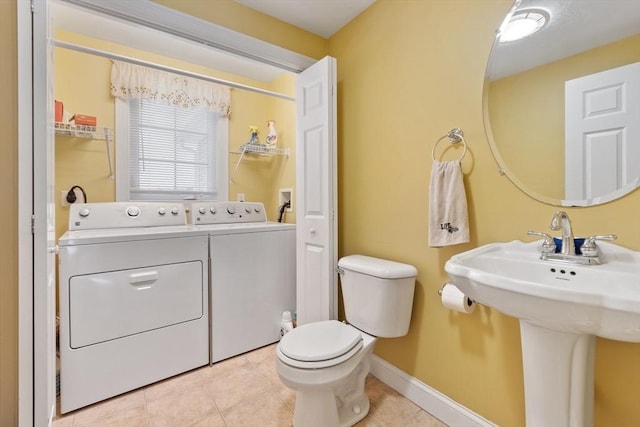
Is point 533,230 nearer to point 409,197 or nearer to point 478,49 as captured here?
point 409,197

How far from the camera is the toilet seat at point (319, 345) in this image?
1239mm

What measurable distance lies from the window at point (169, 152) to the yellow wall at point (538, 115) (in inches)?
90.4

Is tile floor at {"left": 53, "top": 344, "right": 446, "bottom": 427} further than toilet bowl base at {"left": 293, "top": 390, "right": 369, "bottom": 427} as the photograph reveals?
Yes

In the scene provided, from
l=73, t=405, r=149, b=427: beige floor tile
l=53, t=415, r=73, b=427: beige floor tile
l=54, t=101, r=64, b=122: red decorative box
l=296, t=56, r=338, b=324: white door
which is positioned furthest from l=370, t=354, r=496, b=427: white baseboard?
l=54, t=101, r=64, b=122: red decorative box

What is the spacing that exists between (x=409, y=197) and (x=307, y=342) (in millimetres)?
928

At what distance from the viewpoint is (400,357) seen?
1.68 metres

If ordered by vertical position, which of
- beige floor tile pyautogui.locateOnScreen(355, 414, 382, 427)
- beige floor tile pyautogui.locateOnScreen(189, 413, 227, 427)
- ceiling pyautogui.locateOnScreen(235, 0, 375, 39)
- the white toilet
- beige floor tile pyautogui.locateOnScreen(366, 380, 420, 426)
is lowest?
beige floor tile pyautogui.locateOnScreen(189, 413, 227, 427)

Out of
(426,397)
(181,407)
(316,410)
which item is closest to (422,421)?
(426,397)

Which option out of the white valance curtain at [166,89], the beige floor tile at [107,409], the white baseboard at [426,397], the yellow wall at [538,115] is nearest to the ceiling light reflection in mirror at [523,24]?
the yellow wall at [538,115]

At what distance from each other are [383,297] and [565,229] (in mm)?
811

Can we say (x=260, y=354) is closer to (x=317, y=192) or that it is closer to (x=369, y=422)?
(x=369, y=422)

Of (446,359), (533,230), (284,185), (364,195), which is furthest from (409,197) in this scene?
(284,185)

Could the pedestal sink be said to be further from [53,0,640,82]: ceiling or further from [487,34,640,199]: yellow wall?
[53,0,640,82]: ceiling

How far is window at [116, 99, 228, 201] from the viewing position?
2320 mm
